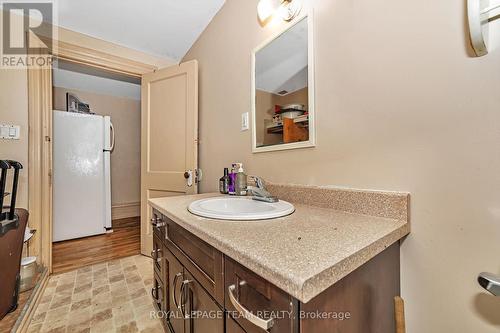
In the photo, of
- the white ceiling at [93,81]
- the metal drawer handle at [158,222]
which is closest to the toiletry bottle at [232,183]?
the metal drawer handle at [158,222]

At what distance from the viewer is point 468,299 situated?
22.4 inches

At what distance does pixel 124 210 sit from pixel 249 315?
147 inches

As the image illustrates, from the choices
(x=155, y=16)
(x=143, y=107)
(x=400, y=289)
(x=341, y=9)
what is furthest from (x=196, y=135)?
(x=400, y=289)

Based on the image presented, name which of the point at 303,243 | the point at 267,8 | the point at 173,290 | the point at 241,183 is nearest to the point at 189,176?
the point at 241,183

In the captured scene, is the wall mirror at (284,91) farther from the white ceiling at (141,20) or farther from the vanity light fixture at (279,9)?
the white ceiling at (141,20)

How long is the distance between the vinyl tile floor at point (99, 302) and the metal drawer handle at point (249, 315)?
3.30 feet

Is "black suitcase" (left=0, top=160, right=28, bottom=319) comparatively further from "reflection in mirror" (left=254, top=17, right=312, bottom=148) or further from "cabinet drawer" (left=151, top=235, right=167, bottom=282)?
"reflection in mirror" (left=254, top=17, right=312, bottom=148)

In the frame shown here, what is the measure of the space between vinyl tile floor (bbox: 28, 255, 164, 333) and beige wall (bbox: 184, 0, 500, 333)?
1.31 metres

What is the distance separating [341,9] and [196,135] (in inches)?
52.7

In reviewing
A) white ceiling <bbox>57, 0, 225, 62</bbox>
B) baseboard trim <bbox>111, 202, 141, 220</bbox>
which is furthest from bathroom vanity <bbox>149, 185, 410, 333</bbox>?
baseboard trim <bbox>111, 202, 141, 220</bbox>

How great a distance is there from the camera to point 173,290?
905mm

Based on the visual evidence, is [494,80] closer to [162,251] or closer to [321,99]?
[321,99]

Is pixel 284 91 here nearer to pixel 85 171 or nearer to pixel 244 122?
pixel 244 122

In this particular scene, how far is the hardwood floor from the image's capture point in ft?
6.53
